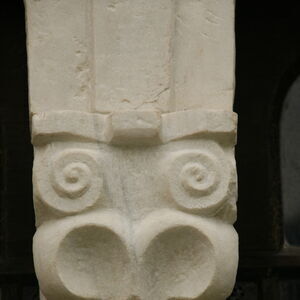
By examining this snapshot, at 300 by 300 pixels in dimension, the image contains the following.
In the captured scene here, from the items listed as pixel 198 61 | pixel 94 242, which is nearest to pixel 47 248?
pixel 94 242

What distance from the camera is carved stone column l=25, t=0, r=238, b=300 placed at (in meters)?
3.77

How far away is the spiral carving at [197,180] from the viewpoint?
3.79 meters

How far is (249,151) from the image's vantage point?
4906 millimetres

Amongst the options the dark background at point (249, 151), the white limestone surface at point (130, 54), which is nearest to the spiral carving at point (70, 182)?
the white limestone surface at point (130, 54)

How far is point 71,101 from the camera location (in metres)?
3.88

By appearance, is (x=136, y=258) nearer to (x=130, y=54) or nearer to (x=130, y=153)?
(x=130, y=153)

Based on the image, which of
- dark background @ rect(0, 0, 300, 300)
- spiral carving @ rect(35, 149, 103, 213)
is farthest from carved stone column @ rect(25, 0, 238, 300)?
dark background @ rect(0, 0, 300, 300)

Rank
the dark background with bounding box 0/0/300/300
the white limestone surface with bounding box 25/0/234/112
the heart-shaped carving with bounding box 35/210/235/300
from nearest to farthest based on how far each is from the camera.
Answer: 1. the heart-shaped carving with bounding box 35/210/235/300
2. the white limestone surface with bounding box 25/0/234/112
3. the dark background with bounding box 0/0/300/300

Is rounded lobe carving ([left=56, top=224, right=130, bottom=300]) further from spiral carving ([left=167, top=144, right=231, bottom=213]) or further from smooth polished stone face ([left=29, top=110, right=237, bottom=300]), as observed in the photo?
spiral carving ([left=167, top=144, right=231, bottom=213])

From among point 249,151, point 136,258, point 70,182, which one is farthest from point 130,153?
point 249,151

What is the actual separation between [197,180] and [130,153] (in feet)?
0.70

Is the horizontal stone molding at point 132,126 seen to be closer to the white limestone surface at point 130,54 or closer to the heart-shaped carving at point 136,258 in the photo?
the white limestone surface at point 130,54

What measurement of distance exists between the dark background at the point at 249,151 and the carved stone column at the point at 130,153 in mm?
971

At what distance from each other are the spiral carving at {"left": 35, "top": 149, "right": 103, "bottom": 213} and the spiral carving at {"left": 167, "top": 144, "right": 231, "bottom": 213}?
0.72 ft
